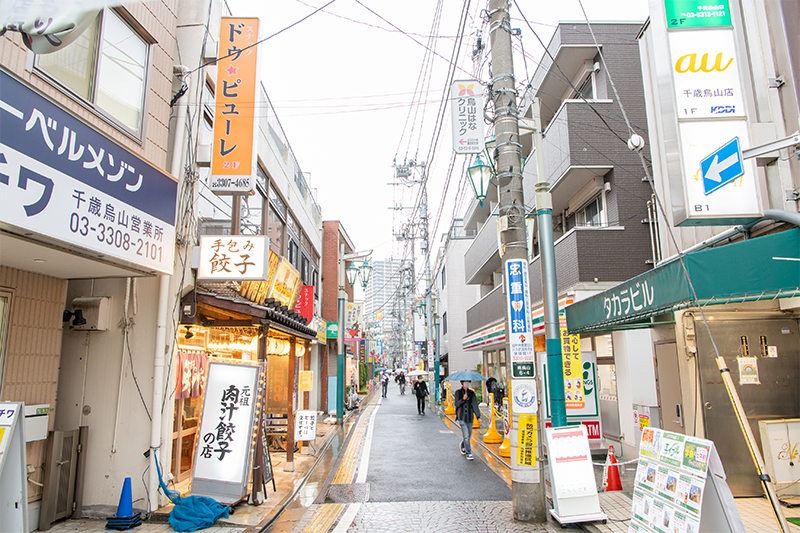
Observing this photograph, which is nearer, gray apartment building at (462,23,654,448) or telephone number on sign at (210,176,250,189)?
telephone number on sign at (210,176,250,189)

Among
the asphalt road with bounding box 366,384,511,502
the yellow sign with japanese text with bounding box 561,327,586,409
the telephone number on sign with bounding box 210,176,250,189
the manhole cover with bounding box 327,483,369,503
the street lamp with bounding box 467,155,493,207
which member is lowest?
the asphalt road with bounding box 366,384,511,502

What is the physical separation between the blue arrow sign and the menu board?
298cm

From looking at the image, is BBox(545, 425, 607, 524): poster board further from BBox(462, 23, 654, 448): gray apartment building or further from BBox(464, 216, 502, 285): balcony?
BBox(464, 216, 502, 285): balcony

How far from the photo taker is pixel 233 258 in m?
8.37

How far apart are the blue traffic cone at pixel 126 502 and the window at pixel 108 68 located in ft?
17.4

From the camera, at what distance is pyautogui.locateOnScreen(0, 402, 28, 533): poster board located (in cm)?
536

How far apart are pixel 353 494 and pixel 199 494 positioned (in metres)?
2.64

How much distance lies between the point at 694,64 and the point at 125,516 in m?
9.97

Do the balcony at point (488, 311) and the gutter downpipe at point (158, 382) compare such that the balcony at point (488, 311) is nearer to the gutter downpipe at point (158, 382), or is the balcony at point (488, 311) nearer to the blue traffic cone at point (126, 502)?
the gutter downpipe at point (158, 382)

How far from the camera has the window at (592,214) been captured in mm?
14152

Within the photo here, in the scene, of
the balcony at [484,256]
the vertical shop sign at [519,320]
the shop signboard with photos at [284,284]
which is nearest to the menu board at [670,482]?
the vertical shop sign at [519,320]

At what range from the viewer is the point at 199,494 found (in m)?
7.81

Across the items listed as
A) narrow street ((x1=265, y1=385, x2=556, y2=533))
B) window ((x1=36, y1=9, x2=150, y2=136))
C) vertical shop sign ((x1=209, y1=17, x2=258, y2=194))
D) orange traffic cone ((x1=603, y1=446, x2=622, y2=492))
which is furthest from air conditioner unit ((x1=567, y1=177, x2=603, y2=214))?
window ((x1=36, y1=9, x2=150, y2=136))

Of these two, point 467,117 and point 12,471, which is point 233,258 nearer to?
point 12,471
